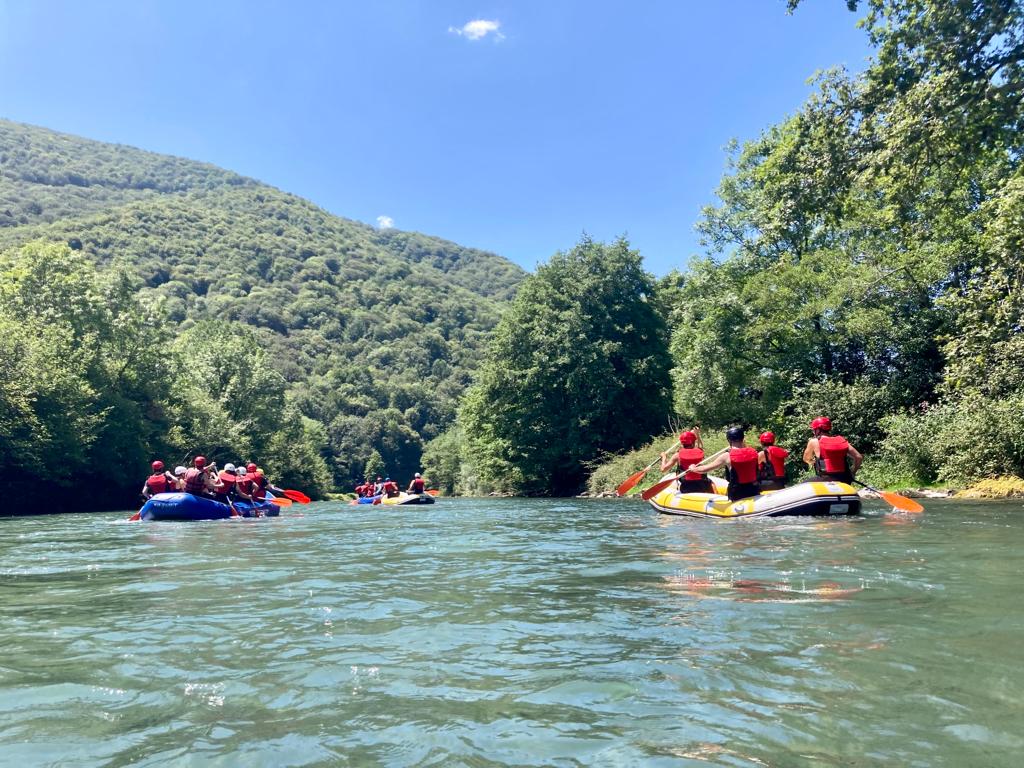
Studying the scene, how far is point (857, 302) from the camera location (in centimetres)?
2350

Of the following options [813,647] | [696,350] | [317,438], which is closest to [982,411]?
[696,350]

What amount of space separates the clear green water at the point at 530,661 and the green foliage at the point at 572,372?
82.4ft

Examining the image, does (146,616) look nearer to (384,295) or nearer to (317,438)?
(317,438)

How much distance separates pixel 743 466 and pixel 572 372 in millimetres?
20663

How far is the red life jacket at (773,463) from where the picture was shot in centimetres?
1332

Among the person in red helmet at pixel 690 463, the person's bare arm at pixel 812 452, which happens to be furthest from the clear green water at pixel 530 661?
the person in red helmet at pixel 690 463

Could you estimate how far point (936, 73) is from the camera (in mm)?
Result: 12656

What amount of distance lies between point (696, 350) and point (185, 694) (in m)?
25.7

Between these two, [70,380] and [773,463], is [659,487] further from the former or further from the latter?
[70,380]

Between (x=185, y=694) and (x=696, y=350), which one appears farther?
(x=696, y=350)

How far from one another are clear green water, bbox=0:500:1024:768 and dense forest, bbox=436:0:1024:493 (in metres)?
8.00

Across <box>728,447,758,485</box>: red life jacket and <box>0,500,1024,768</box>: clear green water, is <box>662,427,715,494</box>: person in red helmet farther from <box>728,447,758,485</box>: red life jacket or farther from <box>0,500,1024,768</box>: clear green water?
<box>0,500,1024,768</box>: clear green water

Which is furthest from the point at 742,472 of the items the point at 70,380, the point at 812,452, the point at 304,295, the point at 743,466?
the point at 304,295

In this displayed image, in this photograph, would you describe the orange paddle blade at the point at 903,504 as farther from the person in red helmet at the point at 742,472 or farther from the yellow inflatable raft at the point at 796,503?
the person in red helmet at the point at 742,472
